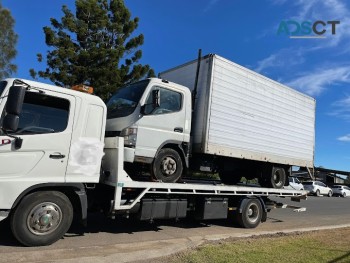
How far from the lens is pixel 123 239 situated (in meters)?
7.91

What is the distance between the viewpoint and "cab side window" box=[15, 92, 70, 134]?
6.45 m

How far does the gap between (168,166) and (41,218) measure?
9.83ft

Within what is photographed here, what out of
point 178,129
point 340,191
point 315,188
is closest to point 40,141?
point 178,129

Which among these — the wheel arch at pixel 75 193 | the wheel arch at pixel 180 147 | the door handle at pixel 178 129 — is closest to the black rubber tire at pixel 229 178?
the wheel arch at pixel 180 147

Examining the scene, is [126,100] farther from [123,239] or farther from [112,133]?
[123,239]

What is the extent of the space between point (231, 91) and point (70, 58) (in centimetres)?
1500

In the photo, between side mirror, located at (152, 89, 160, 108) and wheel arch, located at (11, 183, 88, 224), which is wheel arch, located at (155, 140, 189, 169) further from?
wheel arch, located at (11, 183, 88, 224)

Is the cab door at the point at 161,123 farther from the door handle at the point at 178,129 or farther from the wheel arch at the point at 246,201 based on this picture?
the wheel arch at the point at 246,201

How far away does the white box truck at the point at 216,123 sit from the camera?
26.7 ft

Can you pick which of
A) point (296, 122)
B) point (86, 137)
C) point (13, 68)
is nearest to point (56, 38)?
point (13, 68)

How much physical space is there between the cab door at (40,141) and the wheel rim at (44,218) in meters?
0.44

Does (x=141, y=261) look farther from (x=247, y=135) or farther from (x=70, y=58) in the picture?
(x=70, y=58)

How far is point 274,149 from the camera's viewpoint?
37.8 feet

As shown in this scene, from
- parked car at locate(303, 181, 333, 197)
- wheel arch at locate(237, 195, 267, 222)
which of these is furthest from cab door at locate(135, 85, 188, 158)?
parked car at locate(303, 181, 333, 197)
